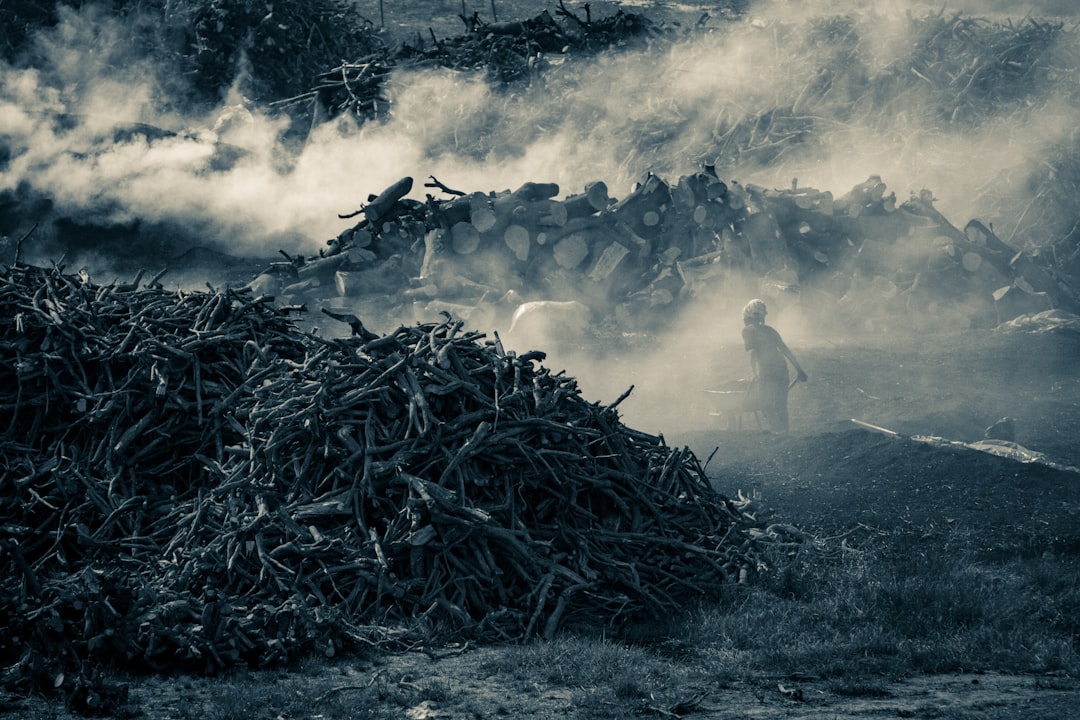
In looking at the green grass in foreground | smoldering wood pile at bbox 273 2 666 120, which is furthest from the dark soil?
smoldering wood pile at bbox 273 2 666 120

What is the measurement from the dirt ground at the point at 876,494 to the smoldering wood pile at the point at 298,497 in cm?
40

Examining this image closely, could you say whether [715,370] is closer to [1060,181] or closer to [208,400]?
[208,400]

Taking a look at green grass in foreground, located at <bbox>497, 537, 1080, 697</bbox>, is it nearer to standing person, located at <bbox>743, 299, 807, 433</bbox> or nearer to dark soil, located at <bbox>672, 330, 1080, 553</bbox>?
dark soil, located at <bbox>672, 330, 1080, 553</bbox>

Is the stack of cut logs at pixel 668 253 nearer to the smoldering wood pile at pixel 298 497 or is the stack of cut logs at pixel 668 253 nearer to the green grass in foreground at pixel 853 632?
the smoldering wood pile at pixel 298 497

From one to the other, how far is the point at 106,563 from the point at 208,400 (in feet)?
4.48

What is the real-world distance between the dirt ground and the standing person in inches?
14.8

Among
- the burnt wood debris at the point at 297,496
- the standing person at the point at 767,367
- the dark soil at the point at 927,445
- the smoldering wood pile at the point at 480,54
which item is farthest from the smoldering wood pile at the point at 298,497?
the smoldering wood pile at the point at 480,54

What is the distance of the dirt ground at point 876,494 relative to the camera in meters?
5.34

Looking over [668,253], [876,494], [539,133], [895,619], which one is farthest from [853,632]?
[539,133]

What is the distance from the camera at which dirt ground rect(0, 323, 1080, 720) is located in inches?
210

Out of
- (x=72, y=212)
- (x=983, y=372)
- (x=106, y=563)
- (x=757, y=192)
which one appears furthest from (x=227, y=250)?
(x=106, y=563)

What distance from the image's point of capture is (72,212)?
18.4 m

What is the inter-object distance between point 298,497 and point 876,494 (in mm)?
5309

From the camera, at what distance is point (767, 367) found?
508 inches
